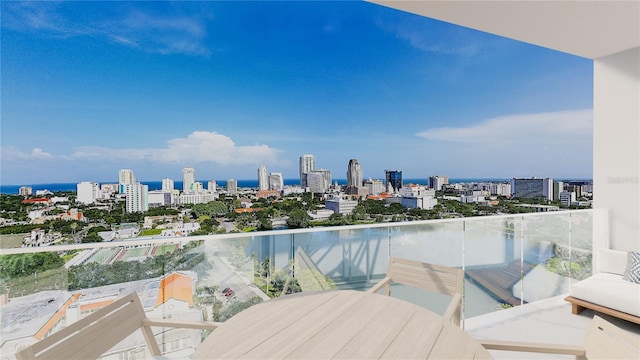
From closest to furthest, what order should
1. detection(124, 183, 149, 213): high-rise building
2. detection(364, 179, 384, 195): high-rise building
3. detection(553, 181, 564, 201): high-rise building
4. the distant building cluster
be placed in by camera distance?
detection(553, 181, 564, 201): high-rise building < detection(124, 183, 149, 213): high-rise building < the distant building cluster < detection(364, 179, 384, 195): high-rise building

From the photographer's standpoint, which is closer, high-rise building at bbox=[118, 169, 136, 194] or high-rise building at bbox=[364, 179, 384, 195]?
high-rise building at bbox=[118, 169, 136, 194]

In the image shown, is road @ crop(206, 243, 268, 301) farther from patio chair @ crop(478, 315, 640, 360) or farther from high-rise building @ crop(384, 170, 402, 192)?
high-rise building @ crop(384, 170, 402, 192)

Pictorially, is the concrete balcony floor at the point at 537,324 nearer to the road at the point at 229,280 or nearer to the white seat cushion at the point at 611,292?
the white seat cushion at the point at 611,292

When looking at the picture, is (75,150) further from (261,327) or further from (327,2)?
(261,327)

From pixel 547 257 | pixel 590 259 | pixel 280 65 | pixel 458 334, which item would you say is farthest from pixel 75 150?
pixel 590 259

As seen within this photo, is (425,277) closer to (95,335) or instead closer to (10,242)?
(95,335)

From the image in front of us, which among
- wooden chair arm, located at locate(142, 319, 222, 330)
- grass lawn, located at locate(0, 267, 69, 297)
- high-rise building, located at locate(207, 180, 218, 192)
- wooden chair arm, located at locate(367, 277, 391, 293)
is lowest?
grass lawn, located at locate(0, 267, 69, 297)

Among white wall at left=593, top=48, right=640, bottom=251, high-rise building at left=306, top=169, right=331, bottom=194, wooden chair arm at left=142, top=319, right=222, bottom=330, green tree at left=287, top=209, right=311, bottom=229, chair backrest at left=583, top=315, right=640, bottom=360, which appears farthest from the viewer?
high-rise building at left=306, top=169, right=331, bottom=194

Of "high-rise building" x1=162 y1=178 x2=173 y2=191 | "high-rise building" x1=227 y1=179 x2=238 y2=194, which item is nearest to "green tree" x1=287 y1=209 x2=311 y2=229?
"high-rise building" x1=227 y1=179 x2=238 y2=194
